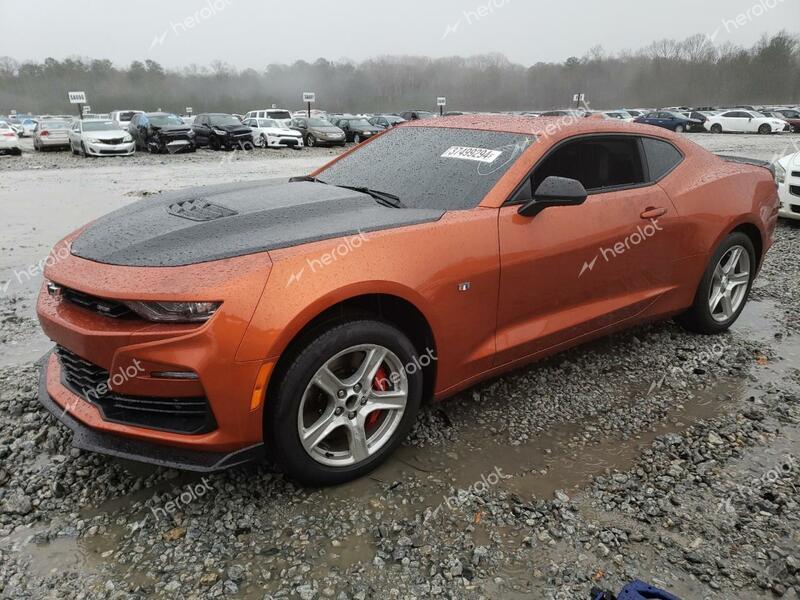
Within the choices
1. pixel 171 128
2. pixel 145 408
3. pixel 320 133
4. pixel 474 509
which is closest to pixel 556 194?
pixel 474 509

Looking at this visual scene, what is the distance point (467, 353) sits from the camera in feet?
9.21

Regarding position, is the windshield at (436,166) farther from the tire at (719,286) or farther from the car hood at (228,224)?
the tire at (719,286)

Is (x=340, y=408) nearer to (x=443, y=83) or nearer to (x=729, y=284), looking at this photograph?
(x=729, y=284)

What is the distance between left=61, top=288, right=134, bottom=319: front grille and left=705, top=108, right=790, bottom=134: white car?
40.3 meters

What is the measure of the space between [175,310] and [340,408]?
0.80 metres

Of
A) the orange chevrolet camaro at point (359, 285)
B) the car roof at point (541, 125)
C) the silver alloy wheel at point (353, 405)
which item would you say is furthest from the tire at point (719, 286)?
the silver alloy wheel at point (353, 405)

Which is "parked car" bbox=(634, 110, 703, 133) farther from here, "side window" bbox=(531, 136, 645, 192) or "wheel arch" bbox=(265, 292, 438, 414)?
Result: "wheel arch" bbox=(265, 292, 438, 414)

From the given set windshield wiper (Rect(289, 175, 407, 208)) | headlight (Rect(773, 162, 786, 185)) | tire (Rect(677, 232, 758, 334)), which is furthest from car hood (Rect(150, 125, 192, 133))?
tire (Rect(677, 232, 758, 334))

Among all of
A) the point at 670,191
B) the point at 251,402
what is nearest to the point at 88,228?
the point at 251,402

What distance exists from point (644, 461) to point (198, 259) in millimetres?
2271

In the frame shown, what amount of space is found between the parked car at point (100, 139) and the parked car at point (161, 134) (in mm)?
1418

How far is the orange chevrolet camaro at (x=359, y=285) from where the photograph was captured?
7.06ft

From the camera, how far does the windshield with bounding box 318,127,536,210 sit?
9.75 feet

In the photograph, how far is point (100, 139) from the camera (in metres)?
19.9
